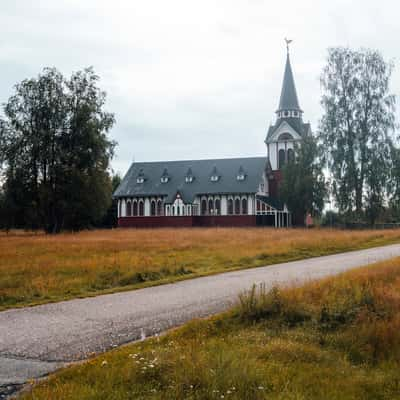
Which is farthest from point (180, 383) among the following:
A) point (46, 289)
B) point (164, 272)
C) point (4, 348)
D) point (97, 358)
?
point (164, 272)

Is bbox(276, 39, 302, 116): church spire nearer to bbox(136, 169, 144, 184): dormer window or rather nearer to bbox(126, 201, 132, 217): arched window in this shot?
bbox(136, 169, 144, 184): dormer window

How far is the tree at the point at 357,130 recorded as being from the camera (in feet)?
156

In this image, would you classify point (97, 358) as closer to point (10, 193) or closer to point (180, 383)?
point (180, 383)

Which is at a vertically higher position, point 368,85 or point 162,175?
point 368,85

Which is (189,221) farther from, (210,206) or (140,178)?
(140,178)

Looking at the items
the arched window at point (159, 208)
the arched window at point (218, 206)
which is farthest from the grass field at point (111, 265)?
the arched window at point (159, 208)

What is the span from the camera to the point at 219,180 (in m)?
72.2

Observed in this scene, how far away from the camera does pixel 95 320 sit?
9141 mm

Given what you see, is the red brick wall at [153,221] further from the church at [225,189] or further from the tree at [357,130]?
the tree at [357,130]

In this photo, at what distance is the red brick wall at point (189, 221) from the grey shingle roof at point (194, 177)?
9.06 feet

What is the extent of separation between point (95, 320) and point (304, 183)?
53172mm

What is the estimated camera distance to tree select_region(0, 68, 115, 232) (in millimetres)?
47469

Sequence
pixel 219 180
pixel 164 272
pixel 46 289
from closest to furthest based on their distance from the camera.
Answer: pixel 46 289 → pixel 164 272 → pixel 219 180

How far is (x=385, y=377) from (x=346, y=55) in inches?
1878
